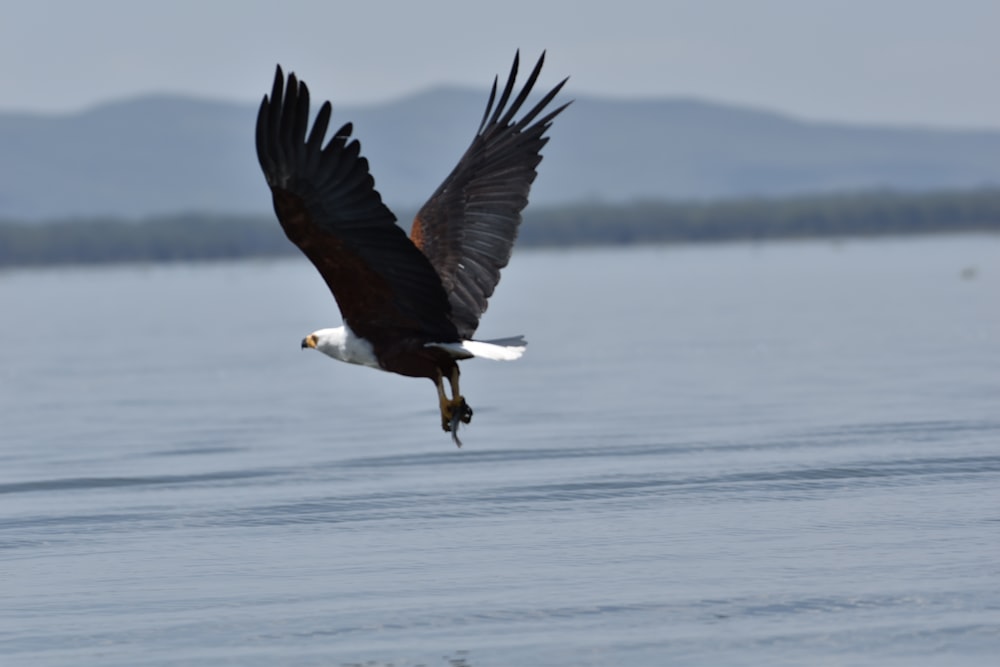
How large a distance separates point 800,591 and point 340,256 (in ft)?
8.54

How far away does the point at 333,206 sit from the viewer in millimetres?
8977

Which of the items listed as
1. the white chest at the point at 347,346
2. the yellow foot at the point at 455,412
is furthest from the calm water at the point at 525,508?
the white chest at the point at 347,346

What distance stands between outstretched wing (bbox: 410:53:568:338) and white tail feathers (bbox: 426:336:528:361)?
68 centimetres

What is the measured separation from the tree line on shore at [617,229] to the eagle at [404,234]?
71.2 meters

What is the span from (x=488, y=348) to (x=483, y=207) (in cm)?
154

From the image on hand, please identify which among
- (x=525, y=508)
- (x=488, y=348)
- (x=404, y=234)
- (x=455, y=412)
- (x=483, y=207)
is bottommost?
(x=525, y=508)

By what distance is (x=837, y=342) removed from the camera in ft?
67.6

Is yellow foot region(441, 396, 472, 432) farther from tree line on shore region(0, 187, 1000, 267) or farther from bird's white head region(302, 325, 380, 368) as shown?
tree line on shore region(0, 187, 1000, 267)

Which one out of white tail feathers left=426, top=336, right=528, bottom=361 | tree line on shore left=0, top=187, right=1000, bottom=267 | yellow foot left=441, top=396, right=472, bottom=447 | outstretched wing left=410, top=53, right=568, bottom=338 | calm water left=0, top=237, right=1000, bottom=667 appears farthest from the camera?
tree line on shore left=0, top=187, right=1000, bottom=267

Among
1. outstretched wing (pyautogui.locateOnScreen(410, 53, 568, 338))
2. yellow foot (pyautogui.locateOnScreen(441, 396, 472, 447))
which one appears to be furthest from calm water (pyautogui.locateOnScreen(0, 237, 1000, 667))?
outstretched wing (pyautogui.locateOnScreen(410, 53, 568, 338))

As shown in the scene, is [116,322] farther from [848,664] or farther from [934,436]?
[848,664]

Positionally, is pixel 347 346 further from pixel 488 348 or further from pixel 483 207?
pixel 483 207

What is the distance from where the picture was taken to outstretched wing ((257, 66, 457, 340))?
8.77 meters

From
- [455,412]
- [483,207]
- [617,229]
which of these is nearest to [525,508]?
[455,412]
